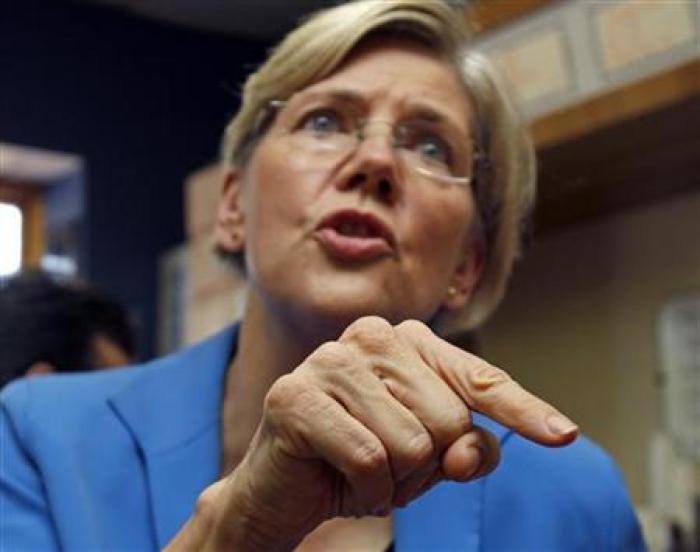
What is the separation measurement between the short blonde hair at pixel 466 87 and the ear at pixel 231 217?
0.01 m

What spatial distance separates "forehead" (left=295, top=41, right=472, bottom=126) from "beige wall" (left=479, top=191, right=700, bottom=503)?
864 millimetres

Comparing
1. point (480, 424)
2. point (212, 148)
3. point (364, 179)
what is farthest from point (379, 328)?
point (212, 148)

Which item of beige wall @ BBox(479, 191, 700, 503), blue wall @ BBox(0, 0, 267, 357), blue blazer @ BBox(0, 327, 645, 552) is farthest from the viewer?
blue wall @ BBox(0, 0, 267, 357)

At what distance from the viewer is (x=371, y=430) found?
439 mm

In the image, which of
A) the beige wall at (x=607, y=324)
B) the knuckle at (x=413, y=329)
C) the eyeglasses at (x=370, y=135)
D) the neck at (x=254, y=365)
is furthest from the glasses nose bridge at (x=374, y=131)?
the beige wall at (x=607, y=324)

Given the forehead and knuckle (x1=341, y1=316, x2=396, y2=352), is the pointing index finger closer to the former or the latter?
knuckle (x1=341, y1=316, x2=396, y2=352)

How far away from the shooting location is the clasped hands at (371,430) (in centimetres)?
43

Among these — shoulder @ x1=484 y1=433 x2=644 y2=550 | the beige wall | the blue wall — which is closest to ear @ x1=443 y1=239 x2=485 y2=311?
shoulder @ x1=484 y1=433 x2=644 y2=550

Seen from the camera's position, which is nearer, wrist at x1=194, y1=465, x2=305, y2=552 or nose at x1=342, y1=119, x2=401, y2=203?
wrist at x1=194, y1=465, x2=305, y2=552

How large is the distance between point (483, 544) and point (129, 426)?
0.22 meters

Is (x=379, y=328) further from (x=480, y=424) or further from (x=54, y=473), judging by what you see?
(x=54, y=473)

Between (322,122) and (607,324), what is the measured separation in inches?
41.1

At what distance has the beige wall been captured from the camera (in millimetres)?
1680

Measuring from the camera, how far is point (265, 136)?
837 millimetres
